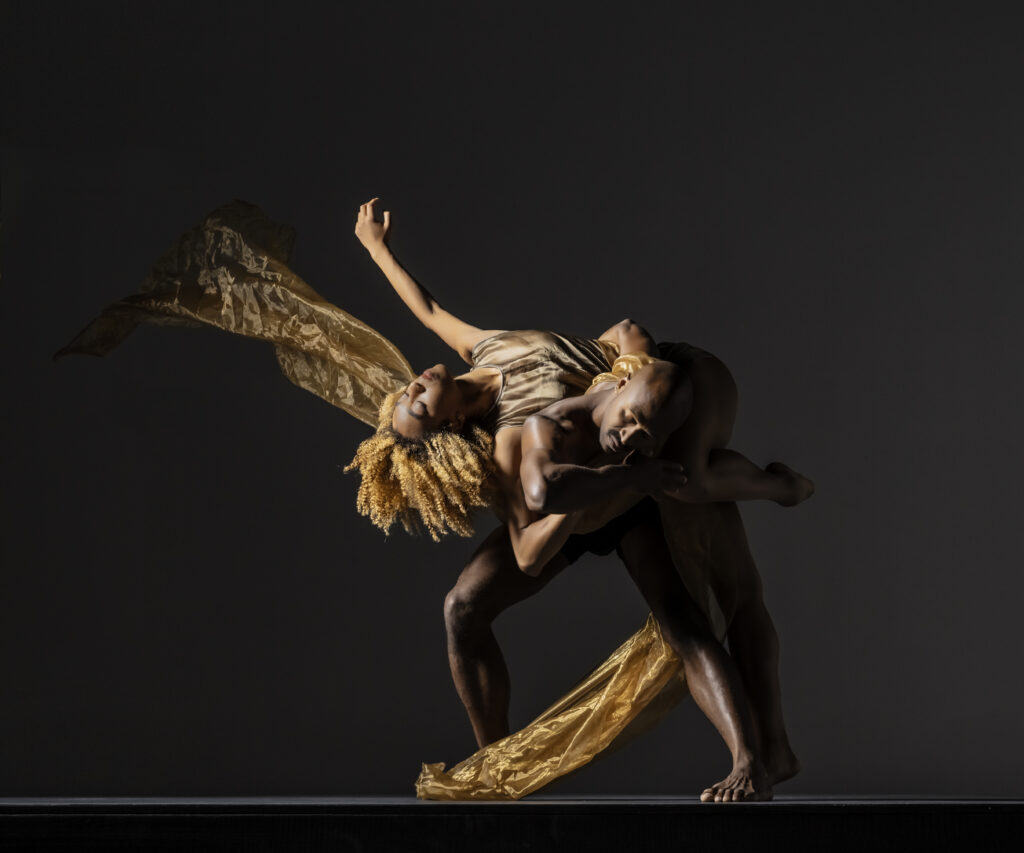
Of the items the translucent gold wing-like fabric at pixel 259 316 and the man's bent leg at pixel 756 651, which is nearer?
the man's bent leg at pixel 756 651

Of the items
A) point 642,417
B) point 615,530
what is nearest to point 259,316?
point 615,530

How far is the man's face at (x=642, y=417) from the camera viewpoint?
2785mm

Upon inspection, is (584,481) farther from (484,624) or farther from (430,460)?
(484,624)

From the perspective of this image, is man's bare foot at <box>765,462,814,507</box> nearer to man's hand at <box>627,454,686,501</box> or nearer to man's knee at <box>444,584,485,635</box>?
Result: man's hand at <box>627,454,686,501</box>

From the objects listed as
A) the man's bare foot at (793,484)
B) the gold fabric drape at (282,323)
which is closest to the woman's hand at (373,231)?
the gold fabric drape at (282,323)

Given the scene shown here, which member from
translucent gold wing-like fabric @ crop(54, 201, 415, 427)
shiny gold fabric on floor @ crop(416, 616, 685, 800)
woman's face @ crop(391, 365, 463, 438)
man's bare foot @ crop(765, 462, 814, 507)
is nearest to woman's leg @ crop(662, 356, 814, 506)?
man's bare foot @ crop(765, 462, 814, 507)

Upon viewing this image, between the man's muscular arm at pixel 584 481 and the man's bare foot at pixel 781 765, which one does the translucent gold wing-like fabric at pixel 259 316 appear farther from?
the man's bare foot at pixel 781 765

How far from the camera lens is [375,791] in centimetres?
436

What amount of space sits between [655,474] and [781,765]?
79 cm

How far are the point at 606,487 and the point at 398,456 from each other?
51cm

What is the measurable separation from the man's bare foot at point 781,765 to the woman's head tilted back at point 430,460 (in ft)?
2.80

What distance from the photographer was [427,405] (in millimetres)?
3033

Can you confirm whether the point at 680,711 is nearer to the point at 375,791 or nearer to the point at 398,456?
the point at 375,791

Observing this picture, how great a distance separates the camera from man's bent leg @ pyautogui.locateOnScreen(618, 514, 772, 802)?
290 cm
